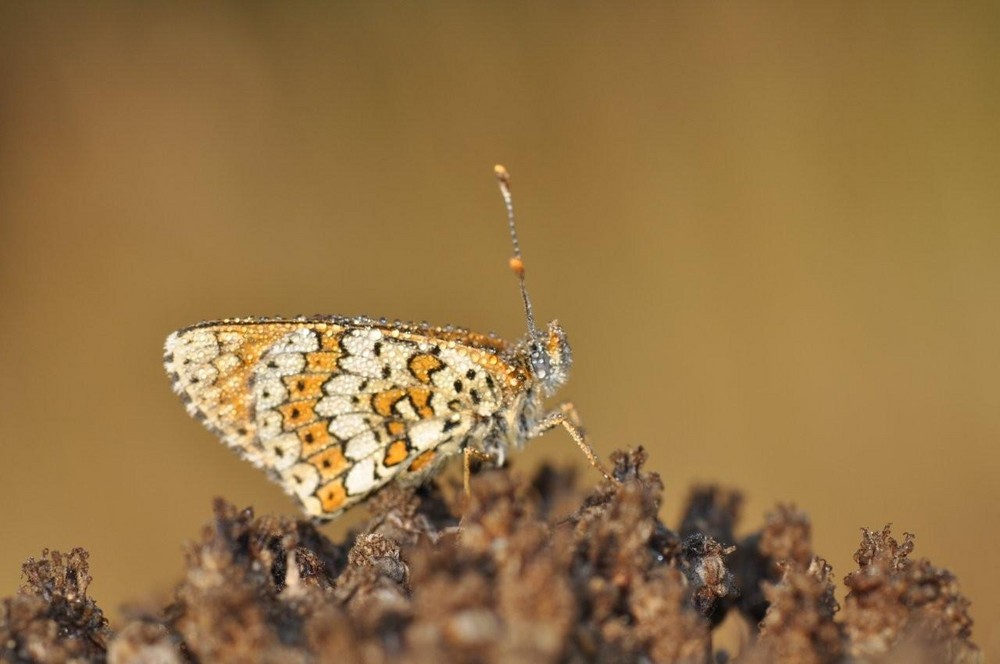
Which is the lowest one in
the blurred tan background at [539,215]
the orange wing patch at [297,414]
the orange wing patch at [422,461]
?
the orange wing patch at [422,461]

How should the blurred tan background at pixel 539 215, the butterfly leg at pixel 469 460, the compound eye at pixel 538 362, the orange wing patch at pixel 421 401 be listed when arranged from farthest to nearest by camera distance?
1. the blurred tan background at pixel 539 215
2. the compound eye at pixel 538 362
3. the orange wing patch at pixel 421 401
4. the butterfly leg at pixel 469 460

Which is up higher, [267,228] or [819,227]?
[819,227]

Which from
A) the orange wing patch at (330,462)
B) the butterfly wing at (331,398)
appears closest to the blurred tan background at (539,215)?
the butterfly wing at (331,398)

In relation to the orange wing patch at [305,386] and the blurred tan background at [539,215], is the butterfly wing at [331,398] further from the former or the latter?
the blurred tan background at [539,215]

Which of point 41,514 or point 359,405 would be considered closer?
point 359,405

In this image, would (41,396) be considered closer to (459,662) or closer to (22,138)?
(22,138)

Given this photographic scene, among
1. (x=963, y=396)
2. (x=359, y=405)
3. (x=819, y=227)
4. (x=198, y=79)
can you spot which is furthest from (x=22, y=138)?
(x=963, y=396)

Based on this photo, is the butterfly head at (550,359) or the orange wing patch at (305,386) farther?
the butterfly head at (550,359)

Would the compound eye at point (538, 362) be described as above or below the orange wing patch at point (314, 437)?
above
